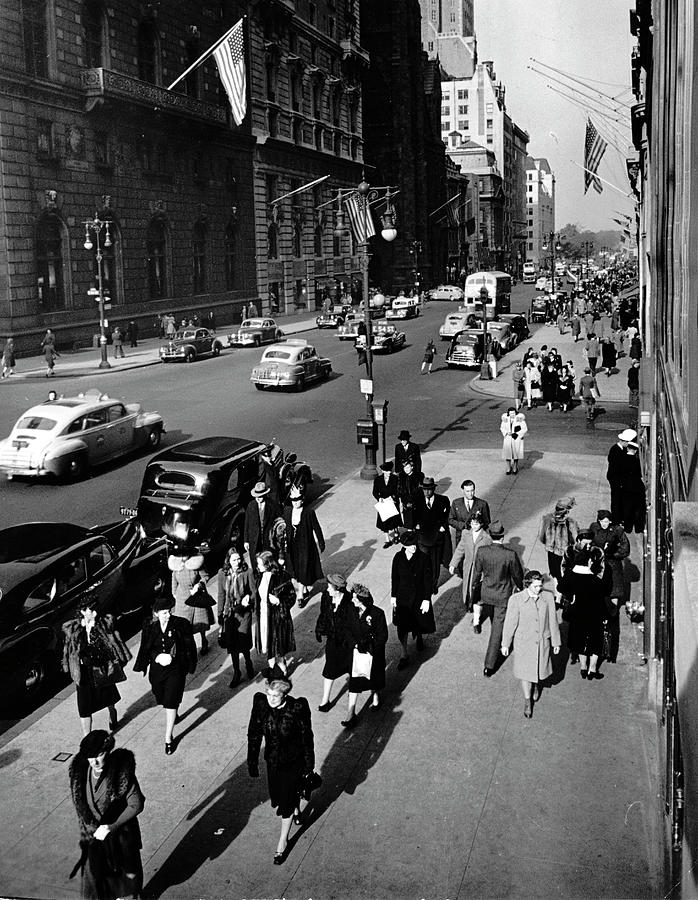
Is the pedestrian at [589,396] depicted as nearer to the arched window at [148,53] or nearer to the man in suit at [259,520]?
the man in suit at [259,520]

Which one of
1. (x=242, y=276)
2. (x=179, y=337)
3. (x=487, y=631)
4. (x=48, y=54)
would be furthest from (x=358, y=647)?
(x=242, y=276)

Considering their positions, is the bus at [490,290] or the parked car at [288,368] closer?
the parked car at [288,368]

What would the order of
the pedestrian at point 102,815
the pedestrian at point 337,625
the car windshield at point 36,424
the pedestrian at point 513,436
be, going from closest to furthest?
the pedestrian at point 102,815, the pedestrian at point 337,625, the pedestrian at point 513,436, the car windshield at point 36,424

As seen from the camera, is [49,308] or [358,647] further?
[49,308]

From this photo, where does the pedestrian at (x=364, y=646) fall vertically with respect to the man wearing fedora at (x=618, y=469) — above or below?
below

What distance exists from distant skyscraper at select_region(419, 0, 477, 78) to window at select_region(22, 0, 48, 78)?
444ft

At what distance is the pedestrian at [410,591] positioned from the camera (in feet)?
34.4

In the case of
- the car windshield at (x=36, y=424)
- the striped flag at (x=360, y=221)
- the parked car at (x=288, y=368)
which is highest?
the striped flag at (x=360, y=221)

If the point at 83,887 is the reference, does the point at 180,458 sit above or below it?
above

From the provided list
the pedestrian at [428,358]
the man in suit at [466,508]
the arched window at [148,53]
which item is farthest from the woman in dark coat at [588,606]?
the arched window at [148,53]

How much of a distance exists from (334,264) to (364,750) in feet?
246

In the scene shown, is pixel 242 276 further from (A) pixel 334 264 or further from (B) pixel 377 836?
(B) pixel 377 836

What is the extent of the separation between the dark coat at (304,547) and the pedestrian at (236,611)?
93.0 inches

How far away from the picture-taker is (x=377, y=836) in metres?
7.22
